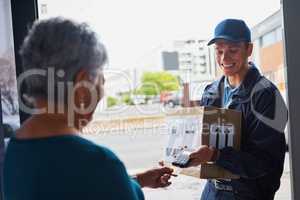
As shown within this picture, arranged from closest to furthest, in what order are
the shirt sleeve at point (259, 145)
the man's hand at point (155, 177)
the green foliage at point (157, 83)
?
1. the man's hand at point (155, 177)
2. the shirt sleeve at point (259, 145)
3. the green foliage at point (157, 83)

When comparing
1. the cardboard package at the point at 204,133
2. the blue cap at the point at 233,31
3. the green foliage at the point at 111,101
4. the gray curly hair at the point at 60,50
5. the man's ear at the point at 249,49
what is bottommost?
the cardboard package at the point at 204,133

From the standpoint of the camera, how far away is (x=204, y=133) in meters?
1.32

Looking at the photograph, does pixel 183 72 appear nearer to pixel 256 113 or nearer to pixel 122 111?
pixel 122 111

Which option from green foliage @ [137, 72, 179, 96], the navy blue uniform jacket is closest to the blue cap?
the navy blue uniform jacket

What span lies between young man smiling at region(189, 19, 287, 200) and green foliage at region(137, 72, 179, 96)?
0.29 meters

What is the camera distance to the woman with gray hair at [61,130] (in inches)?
27.3

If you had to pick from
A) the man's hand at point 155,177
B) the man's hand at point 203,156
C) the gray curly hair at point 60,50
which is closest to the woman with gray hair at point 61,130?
the gray curly hair at point 60,50

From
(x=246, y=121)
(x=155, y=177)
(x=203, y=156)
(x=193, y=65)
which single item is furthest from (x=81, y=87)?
(x=193, y=65)

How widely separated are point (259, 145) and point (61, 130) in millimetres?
808

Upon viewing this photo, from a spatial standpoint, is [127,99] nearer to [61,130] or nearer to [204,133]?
[204,133]

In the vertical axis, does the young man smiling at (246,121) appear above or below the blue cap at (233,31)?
below

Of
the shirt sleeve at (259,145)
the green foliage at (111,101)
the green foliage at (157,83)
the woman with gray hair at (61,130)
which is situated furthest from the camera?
the green foliage at (157,83)

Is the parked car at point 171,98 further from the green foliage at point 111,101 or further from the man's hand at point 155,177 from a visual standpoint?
the man's hand at point 155,177

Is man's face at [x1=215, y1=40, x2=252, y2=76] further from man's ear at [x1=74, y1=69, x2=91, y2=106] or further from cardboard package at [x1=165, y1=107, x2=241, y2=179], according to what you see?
man's ear at [x1=74, y1=69, x2=91, y2=106]
